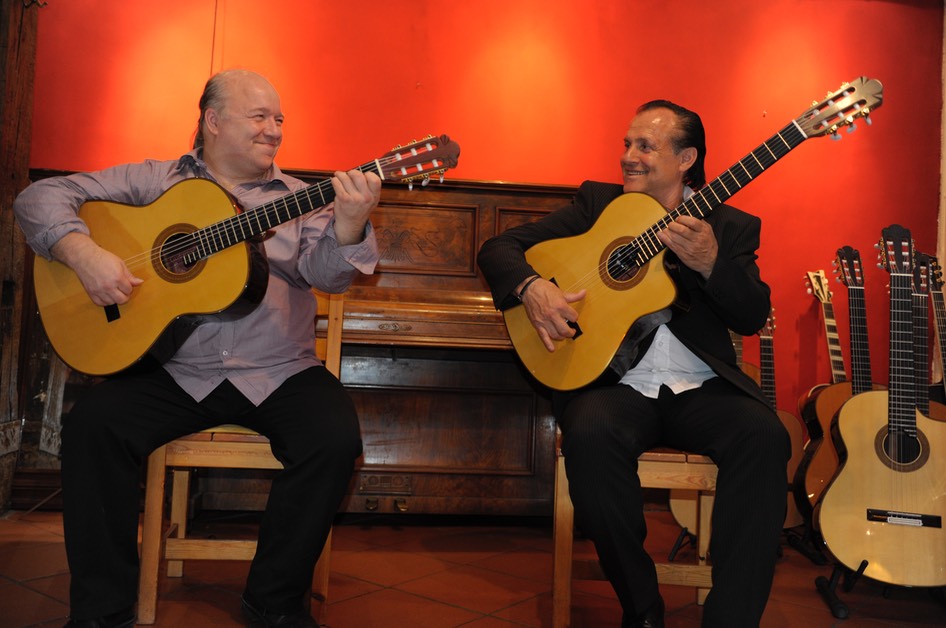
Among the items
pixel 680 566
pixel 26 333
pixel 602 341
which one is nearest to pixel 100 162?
pixel 26 333

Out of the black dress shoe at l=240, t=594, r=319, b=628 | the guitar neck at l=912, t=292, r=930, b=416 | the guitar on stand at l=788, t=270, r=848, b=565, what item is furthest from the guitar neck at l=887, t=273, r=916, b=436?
the black dress shoe at l=240, t=594, r=319, b=628

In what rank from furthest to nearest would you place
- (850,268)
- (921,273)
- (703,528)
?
(850,268) → (921,273) → (703,528)

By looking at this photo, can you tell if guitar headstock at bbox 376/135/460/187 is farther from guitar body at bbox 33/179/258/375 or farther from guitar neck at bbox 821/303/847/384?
guitar neck at bbox 821/303/847/384

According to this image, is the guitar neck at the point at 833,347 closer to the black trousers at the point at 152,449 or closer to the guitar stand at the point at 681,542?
the guitar stand at the point at 681,542

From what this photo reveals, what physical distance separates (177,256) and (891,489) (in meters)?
2.32

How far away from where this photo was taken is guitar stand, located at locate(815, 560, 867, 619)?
2498 mm

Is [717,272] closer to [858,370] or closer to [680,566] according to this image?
[680,566]

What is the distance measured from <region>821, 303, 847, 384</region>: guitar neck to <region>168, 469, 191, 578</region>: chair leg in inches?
113

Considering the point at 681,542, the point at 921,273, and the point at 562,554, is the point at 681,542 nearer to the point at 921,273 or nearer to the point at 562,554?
the point at 562,554

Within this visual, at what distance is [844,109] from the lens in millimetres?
2080

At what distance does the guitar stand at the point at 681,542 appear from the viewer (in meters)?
3.02

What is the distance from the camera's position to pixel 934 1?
461 cm

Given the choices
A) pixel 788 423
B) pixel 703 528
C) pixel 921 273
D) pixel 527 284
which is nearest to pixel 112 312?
pixel 527 284

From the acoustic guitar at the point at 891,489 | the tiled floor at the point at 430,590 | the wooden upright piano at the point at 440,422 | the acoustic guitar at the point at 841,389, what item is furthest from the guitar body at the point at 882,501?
the wooden upright piano at the point at 440,422
